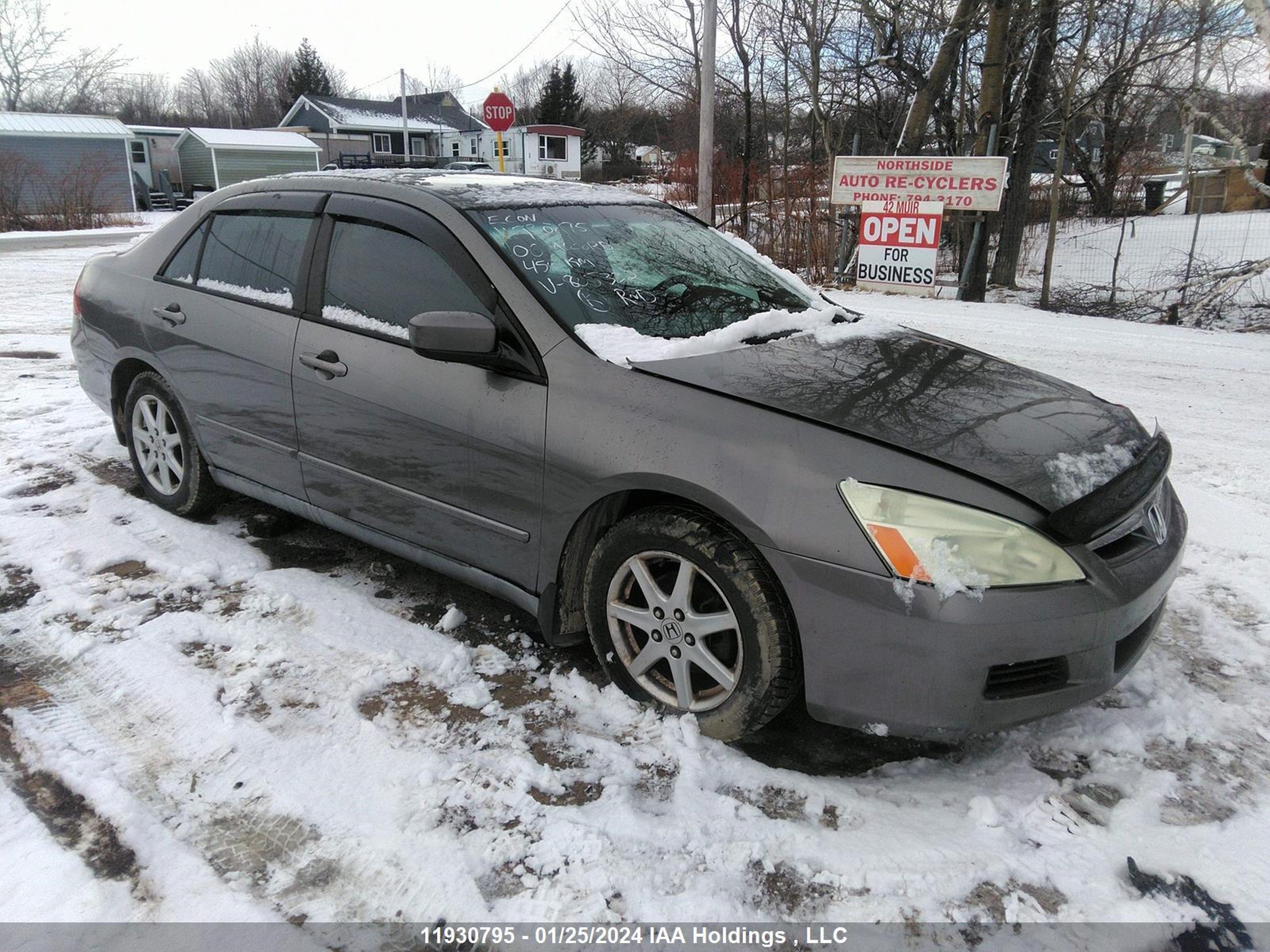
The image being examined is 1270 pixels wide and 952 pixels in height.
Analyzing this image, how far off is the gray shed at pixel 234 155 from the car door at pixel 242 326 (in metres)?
40.7

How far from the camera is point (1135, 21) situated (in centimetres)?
1556

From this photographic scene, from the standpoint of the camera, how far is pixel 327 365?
3377 millimetres

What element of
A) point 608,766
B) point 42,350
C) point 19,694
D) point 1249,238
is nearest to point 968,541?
point 608,766

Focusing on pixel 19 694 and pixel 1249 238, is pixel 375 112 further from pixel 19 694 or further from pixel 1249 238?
pixel 19 694

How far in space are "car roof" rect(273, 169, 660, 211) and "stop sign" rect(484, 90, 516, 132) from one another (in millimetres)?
15078

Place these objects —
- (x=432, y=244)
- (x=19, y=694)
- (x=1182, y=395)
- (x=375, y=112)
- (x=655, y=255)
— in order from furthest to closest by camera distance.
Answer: (x=375, y=112) → (x=1182, y=395) → (x=655, y=255) → (x=432, y=244) → (x=19, y=694)

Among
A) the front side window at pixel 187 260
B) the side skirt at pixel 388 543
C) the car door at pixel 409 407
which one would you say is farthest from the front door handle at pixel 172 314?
the car door at pixel 409 407

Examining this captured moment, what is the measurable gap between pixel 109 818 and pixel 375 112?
59.5 m

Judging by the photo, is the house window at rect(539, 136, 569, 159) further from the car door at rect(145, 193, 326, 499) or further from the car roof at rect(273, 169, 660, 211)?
the car roof at rect(273, 169, 660, 211)

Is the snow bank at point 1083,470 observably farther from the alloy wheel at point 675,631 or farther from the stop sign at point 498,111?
the stop sign at point 498,111

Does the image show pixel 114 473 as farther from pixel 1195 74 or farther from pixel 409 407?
pixel 1195 74

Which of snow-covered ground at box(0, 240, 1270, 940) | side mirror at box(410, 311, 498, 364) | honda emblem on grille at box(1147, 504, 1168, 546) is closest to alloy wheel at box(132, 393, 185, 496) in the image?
snow-covered ground at box(0, 240, 1270, 940)

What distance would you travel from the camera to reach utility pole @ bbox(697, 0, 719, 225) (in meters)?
14.4

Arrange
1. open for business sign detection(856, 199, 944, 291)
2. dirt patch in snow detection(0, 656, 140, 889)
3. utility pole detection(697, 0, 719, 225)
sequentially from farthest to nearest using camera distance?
1. utility pole detection(697, 0, 719, 225)
2. open for business sign detection(856, 199, 944, 291)
3. dirt patch in snow detection(0, 656, 140, 889)
